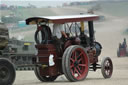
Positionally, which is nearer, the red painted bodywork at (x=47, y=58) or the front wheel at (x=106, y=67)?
the red painted bodywork at (x=47, y=58)

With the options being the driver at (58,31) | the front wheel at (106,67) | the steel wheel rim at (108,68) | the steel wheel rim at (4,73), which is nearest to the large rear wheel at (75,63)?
the driver at (58,31)

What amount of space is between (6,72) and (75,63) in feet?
8.65

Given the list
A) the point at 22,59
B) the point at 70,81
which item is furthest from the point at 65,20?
the point at 22,59

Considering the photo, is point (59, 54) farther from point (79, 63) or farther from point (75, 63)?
point (79, 63)

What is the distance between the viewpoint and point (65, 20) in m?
13.6

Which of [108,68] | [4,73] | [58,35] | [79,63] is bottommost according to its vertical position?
[108,68]

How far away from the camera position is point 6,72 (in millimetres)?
11797

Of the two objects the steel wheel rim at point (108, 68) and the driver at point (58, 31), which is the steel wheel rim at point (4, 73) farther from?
the steel wheel rim at point (108, 68)

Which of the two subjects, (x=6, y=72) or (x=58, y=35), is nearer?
(x=6, y=72)

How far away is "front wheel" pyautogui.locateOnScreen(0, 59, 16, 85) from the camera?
11645 millimetres

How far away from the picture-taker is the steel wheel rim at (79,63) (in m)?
13.5

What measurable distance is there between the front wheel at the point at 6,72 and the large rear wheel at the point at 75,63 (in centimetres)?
187

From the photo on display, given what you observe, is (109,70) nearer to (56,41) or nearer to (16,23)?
(56,41)

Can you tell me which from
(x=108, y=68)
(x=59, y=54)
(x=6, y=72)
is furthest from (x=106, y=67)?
(x=6, y=72)
